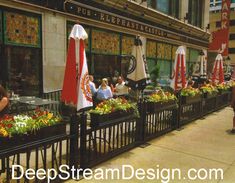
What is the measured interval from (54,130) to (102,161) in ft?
5.11

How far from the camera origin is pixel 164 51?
61.4 feet

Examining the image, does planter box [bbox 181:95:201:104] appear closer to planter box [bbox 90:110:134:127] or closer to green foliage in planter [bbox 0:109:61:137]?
planter box [bbox 90:110:134:127]

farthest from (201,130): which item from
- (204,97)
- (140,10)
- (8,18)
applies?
(140,10)

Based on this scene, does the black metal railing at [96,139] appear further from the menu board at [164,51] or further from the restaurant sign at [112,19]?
the menu board at [164,51]

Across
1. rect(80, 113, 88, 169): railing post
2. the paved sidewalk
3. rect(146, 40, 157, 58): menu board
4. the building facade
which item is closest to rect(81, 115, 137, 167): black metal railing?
rect(80, 113, 88, 169): railing post

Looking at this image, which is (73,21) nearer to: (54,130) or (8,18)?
(8,18)

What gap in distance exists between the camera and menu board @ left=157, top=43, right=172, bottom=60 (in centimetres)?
1800

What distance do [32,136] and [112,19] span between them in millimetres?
10242

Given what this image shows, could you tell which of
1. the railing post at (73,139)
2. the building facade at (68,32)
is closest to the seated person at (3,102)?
the railing post at (73,139)

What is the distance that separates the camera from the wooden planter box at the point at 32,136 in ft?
11.8

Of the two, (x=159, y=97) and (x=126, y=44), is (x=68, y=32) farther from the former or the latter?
(x=159, y=97)

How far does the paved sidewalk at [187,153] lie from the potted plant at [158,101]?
91 centimetres

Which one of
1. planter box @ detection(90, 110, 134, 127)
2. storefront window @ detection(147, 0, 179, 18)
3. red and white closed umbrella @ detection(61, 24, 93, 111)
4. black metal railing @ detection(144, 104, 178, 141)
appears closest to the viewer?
red and white closed umbrella @ detection(61, 24, 93, 111)

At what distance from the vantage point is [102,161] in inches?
210
